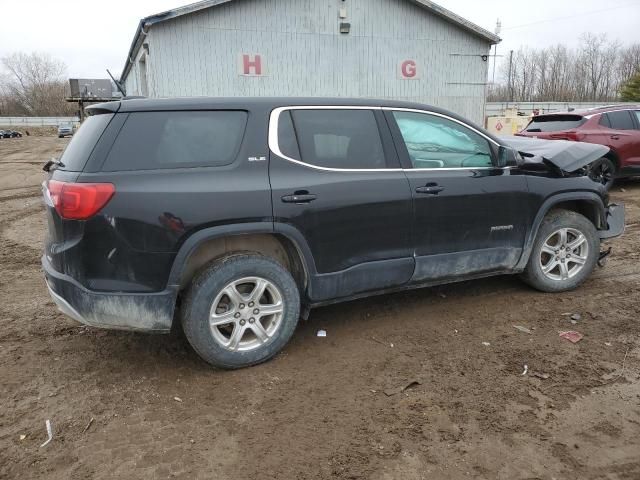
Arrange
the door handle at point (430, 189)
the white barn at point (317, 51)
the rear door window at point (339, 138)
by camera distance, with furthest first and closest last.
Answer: the white barn at point (317, 51) < the door handle at point (430, 189) < the rear door window at point (339, 138)

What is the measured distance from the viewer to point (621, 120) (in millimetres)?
9859

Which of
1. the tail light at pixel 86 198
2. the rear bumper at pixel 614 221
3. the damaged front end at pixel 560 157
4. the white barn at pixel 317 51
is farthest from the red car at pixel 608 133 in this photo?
the white barn at pixel 317 51

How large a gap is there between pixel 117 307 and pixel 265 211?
3.53 feet

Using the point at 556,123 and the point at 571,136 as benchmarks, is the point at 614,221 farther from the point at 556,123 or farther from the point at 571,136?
the point at 556,123

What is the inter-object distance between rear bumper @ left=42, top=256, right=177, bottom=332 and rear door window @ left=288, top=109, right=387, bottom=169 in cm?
134

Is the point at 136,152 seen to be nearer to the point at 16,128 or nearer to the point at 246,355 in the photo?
the point at 246,355

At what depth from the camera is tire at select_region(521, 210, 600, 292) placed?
4559mm

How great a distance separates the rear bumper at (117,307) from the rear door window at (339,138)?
134cm

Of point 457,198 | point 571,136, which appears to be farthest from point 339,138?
point 571,136

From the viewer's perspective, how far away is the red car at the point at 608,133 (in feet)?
31.2

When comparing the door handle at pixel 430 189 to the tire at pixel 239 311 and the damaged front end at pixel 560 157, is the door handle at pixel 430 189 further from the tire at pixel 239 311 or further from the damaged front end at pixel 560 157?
the tire at pixel 239 311

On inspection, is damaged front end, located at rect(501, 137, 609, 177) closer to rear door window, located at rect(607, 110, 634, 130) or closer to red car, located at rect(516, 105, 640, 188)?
red car, located at rect(516, 105, 640, 188)

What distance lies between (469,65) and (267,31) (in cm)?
808

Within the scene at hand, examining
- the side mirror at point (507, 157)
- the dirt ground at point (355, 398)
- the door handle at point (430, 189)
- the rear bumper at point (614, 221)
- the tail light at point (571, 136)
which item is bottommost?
the dirt ground at point (355, 398)
